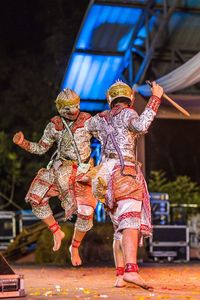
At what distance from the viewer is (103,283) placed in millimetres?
6844

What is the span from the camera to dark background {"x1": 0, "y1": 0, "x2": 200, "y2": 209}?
17875mm

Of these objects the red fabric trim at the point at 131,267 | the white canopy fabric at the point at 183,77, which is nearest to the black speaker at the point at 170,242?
the white canopy fabric at the point at 183,77

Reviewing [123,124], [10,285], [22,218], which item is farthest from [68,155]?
[22,218]

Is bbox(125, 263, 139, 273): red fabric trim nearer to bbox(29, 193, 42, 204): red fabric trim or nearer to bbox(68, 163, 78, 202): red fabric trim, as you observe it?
bbox(68, 163, 78, 202): red fabric trim

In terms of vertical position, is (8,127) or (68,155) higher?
(8,127)

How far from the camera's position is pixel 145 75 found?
12430 millimetres

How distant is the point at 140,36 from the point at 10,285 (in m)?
7.41

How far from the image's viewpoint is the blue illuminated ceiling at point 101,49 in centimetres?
1204

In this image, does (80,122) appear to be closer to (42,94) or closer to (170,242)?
(170,242)

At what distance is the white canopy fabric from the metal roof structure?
8.29 feet

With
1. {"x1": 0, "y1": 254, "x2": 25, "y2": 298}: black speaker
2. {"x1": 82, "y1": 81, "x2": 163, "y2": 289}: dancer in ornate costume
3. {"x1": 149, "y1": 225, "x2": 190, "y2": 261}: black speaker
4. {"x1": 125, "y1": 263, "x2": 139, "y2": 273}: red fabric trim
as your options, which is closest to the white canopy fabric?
{"x1": 149, "y1": 225, "x2": 190, "y2": 261}: black speaker

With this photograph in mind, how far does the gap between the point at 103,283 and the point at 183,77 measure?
3.04 m

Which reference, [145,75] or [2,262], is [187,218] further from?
[2,262]

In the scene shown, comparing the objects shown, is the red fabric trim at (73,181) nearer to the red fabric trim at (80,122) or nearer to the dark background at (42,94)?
the red fabric trim at (80,122)
